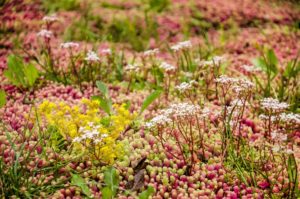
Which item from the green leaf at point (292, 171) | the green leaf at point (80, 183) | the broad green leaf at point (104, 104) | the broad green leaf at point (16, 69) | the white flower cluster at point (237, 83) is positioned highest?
the white flower cluster at point (237, 83)

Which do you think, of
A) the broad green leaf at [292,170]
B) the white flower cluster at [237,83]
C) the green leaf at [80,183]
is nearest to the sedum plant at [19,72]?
the green leaf at [80,183]

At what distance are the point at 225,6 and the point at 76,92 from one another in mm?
3971

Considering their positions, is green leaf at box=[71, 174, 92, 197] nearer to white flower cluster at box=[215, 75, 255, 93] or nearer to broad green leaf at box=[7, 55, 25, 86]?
white flower cluster at box=[215, 75, 255, 93]

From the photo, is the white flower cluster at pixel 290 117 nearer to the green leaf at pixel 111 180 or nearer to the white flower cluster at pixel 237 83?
the white flower cluster at pixel 237 83

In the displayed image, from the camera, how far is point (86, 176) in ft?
10.0

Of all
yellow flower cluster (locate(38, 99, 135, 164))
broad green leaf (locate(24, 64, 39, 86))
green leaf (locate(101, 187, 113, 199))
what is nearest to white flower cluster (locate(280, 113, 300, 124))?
yellow flower cluster (locate(38, 99, 135, 164))

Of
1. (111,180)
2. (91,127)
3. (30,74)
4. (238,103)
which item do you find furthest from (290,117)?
(30,74)

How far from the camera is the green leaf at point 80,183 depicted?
2.76 m

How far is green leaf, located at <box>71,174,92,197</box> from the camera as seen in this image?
2760mm

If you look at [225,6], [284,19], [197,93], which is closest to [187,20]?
[225,6]

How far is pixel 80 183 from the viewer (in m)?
2.77

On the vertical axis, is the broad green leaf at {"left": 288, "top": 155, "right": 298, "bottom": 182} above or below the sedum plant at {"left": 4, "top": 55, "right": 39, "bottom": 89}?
below

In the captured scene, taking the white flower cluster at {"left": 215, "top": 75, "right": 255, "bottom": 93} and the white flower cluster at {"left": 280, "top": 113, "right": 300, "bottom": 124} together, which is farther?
the white flower cluster at {"left": 215, "top": 75, "right": 255, "bottom": 93}

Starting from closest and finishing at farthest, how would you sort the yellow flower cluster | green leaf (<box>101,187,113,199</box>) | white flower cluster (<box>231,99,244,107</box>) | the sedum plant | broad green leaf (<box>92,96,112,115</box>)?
green leaf (<box>101,187,113,199</box>)
the yellow flower cluster
white flower cluster (<box>231,99,244,107</box>)
broad green leaf (<box>92,96,112,115</box>)
the sedum plant
